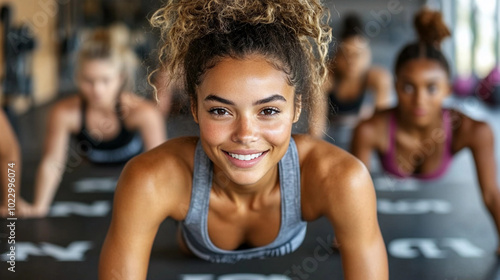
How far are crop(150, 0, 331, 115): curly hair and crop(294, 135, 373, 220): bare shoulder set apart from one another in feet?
0.60

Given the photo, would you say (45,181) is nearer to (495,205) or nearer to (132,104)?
(132,104)

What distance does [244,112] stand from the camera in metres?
1.28

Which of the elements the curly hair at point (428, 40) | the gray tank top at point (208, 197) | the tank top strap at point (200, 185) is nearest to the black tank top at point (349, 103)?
the curly hair at point (428, 40)

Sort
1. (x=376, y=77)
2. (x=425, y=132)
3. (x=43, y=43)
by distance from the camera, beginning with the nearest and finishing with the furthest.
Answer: (x=425, y=132)
(x=376, y=77)
(x=43, y=43)

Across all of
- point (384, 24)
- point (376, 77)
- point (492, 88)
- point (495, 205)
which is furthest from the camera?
point (384, 24)

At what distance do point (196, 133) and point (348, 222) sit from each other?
1.59 ft

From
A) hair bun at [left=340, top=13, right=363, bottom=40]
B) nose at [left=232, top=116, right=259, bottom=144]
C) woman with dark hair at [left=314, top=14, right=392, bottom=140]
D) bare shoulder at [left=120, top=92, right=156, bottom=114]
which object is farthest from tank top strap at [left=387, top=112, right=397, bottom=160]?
hair bun at [left=340, top=13, right=363, bottom=40]

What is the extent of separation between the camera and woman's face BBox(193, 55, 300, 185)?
4.21ft

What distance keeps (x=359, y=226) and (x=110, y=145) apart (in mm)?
2025

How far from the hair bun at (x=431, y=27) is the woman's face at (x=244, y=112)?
5.12 ft

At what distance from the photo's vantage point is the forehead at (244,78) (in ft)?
4.20

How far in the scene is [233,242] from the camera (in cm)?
174

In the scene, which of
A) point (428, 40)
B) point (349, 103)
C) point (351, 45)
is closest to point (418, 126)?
point (428, 40)

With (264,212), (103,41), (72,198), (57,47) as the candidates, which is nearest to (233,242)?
(264,212)
